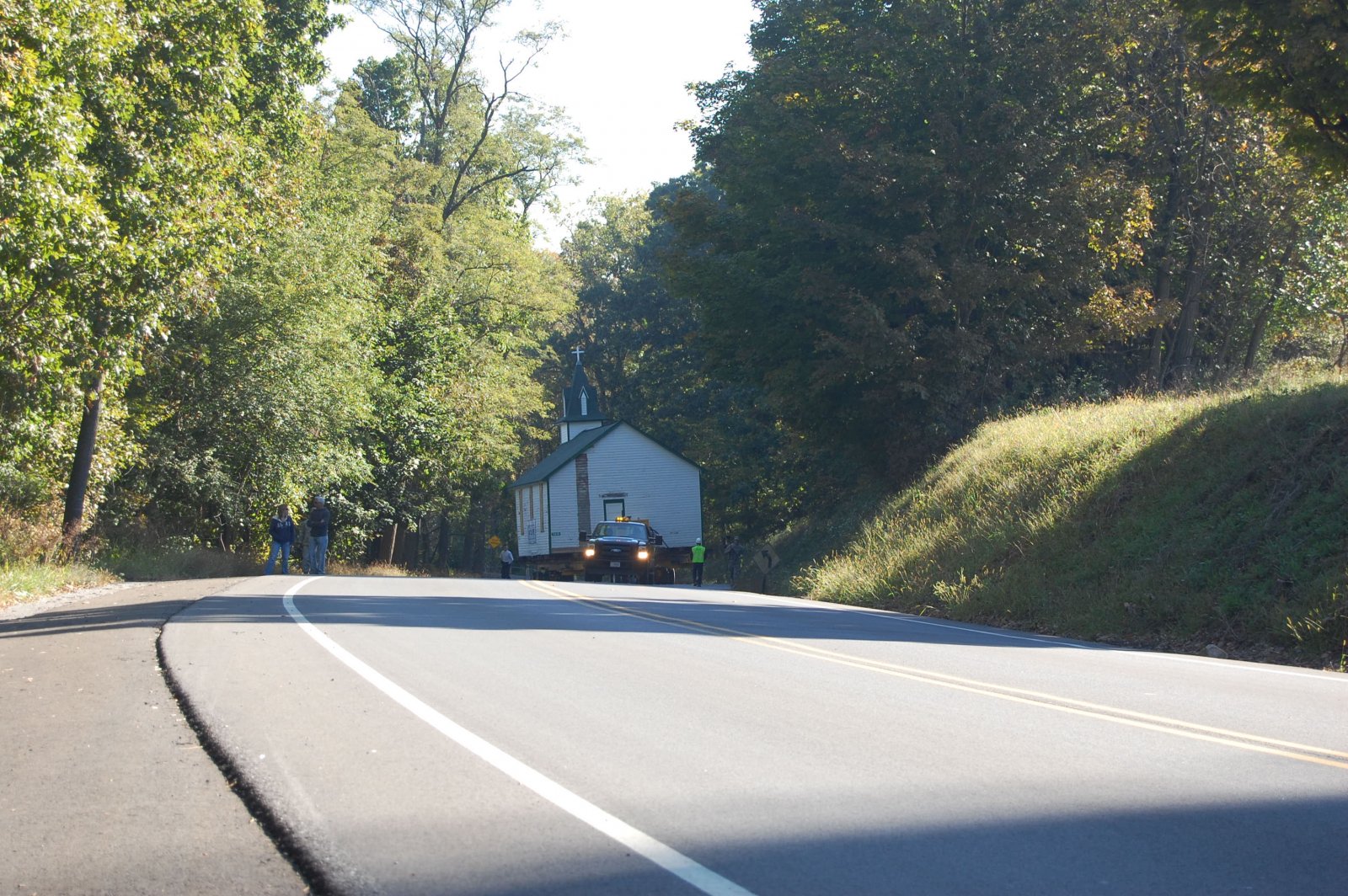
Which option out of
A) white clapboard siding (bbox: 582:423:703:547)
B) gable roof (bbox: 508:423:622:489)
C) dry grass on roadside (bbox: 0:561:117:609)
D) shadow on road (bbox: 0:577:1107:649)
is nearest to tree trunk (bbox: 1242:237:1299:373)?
shadow on road (bbox: 0:577:1107:649)

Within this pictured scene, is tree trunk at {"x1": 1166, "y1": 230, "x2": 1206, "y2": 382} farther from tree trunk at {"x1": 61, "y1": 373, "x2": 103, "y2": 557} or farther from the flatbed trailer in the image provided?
tree trunk at {"x1": 61, "y1": 373, "x2": 103, "y2": 557}

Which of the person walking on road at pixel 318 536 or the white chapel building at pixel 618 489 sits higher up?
the white chapel building at pixel 618 489

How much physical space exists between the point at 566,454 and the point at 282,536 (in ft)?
108

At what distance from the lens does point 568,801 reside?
18.8ft

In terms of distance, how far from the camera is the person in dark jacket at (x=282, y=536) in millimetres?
28312

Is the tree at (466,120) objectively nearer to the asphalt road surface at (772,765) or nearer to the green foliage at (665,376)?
the green foliage at (665,376)

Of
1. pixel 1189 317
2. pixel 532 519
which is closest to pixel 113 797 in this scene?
pixel 1189 317

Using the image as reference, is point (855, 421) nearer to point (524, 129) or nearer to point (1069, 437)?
point (1069, 437)

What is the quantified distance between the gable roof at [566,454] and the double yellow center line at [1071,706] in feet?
147

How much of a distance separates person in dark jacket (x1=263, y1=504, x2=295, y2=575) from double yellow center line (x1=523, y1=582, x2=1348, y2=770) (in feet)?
56.0

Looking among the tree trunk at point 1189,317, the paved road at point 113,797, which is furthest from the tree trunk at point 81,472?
the tree trunk at point 1189,317

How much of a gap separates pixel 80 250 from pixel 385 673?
9343mm

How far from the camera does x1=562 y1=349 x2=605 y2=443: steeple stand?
71.4 m

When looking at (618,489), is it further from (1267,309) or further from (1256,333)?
(1267,309)
